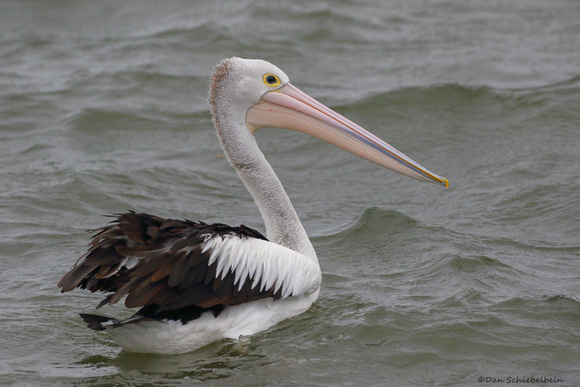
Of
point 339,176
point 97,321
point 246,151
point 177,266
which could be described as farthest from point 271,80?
point 339,176

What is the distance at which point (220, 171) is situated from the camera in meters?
7.36

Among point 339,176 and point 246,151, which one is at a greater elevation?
point 246,151

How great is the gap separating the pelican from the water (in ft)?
0.65

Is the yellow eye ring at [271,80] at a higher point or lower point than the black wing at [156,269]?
higher

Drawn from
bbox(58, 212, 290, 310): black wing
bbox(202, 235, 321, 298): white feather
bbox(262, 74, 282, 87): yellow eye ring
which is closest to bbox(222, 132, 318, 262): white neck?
bbox(202, 235, 321, 298): white feather

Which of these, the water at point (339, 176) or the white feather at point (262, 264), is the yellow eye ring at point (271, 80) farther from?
the water at point (339, 176)

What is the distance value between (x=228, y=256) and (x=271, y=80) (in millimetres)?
1199

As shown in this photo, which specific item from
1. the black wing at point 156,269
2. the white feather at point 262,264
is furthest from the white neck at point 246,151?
the black wing at point 156,269

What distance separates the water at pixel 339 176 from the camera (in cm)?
404

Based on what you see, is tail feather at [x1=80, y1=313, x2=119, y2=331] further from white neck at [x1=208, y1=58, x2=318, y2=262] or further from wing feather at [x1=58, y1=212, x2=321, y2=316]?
white neck at [x1=208, y1=58, x2=318, y2=262]

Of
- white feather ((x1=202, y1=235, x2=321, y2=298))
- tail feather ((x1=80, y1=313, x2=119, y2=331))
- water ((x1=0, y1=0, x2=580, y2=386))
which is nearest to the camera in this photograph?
tail feather ((x1=80, y1=313, x2=119, y2=331))

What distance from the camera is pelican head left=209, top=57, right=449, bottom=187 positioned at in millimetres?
4539

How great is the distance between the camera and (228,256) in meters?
3.94

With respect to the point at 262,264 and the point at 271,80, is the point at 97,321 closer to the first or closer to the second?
the point at 262,264
